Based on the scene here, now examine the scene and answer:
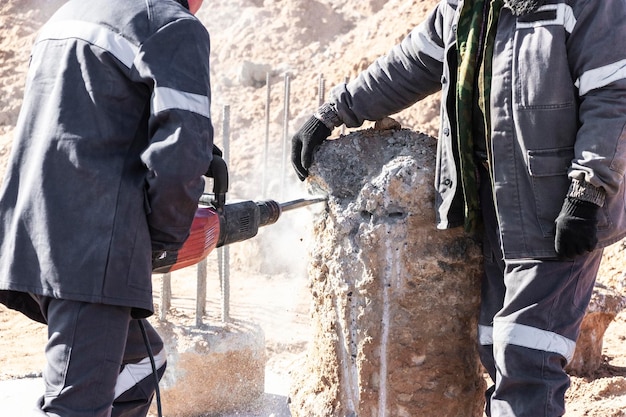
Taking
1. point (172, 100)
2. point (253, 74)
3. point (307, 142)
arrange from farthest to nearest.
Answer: point (253, 74)
point (307, 142)
point (172, 100)

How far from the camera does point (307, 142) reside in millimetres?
3391

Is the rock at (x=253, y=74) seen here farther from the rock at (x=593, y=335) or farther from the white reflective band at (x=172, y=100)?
the white reflective band at (x=172, y=100)

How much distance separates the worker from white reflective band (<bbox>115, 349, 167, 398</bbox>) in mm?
378

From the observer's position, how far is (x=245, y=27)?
1295 cm

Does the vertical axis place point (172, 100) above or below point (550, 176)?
above

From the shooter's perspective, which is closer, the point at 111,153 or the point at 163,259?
the point at 111,153

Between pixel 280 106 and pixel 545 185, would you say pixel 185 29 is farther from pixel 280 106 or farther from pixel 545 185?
pixel 280 106

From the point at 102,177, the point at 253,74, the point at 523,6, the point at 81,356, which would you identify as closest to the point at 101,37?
the point at 102,177

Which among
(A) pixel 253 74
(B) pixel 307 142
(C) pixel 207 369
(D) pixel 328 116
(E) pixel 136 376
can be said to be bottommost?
(C) pixel 207 369

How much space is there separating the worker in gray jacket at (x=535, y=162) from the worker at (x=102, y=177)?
3.08 feet

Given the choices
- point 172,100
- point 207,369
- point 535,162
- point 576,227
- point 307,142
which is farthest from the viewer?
point 207,369

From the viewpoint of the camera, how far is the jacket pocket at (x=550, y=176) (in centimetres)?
276

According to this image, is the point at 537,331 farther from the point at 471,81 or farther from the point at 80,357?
the point at 80,357

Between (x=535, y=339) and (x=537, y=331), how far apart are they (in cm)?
3
